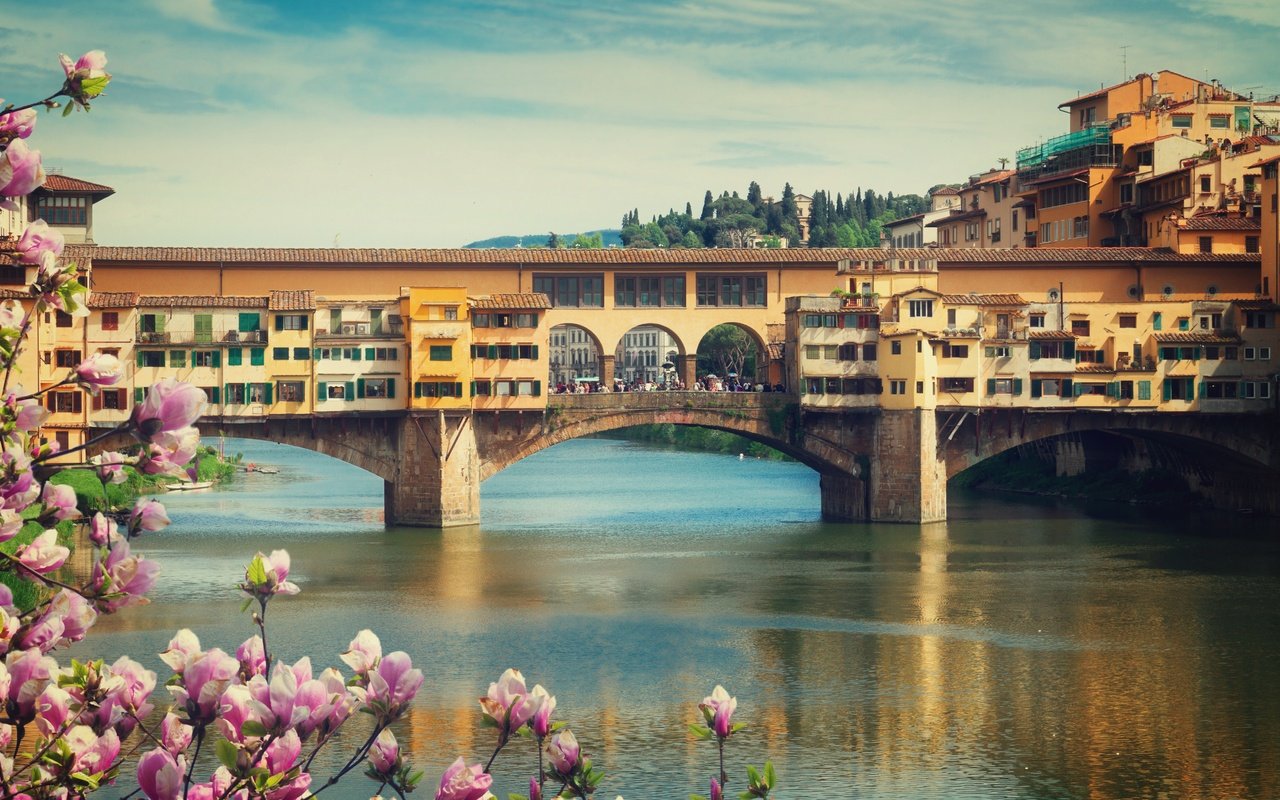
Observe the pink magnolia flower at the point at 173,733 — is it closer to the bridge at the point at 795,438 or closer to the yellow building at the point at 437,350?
the bridge at the point at 795,438

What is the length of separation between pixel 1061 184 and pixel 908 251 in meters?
12.6

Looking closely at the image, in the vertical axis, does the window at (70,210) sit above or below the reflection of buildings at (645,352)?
above

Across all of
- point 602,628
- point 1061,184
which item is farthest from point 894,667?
point 1061,184

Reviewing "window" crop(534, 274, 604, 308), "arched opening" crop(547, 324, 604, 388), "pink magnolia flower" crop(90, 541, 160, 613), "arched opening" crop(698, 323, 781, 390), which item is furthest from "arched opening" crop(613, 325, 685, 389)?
"pink magnolia flower" crop(90, 541, 160, 613)

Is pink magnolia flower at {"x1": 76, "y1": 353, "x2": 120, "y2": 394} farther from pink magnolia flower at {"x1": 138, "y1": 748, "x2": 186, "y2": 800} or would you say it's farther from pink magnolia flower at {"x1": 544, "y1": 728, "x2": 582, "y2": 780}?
pink magnolia flower at {"x1": 544, "y1": 728, "x2": 582, "y2": 780}

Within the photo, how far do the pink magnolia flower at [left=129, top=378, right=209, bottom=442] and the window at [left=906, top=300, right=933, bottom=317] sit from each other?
163 ft

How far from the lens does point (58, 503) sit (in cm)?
635

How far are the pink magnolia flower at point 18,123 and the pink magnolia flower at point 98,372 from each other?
0.83 meters

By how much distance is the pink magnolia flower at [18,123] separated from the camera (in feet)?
19.9

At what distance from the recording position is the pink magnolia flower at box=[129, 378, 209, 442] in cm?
568

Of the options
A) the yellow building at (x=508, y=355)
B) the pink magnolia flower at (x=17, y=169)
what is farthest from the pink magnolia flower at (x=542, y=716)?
the yellow building at (x=508, y=355)

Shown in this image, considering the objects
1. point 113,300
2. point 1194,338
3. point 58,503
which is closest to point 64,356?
point 113,300

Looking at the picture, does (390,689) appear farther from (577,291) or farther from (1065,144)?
(1065,144)

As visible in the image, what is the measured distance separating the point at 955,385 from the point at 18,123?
1989 inches
